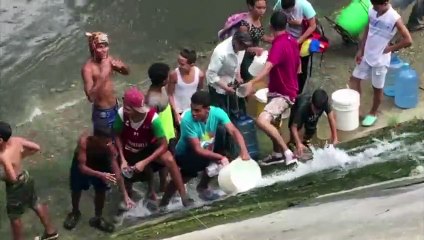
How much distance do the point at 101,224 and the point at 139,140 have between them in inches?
39.1

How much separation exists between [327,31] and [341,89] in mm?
1868

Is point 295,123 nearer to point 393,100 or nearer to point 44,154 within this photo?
point 393,100

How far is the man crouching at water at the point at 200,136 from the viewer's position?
7516 mm

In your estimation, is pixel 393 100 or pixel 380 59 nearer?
pixel 380 59

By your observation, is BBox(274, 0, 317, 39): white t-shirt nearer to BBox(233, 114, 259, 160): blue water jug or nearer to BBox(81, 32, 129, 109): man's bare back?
BBox(233, 114, 259, 160): blue water jug

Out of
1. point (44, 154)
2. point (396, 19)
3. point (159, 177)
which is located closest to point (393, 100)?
point (396, 19)

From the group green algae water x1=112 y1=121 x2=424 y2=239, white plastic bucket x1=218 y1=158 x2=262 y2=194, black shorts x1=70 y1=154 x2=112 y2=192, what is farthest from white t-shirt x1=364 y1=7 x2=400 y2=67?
black shorts x1=70 y1=154 x2=112 y2=192

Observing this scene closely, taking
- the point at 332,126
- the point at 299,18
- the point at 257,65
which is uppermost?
the point at 299,18

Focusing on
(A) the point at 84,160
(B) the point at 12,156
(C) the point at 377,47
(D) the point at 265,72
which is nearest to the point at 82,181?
(A) the point at 84,160

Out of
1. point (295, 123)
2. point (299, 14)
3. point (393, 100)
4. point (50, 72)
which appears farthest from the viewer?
point (50, 72)

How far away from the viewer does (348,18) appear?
10422 mm

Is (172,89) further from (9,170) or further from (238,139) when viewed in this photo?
(9,170)

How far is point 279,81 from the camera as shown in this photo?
27.8 feet

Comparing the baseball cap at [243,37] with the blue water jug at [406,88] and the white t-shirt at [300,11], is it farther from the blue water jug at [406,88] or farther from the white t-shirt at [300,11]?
the blue water jug at [406,88]
